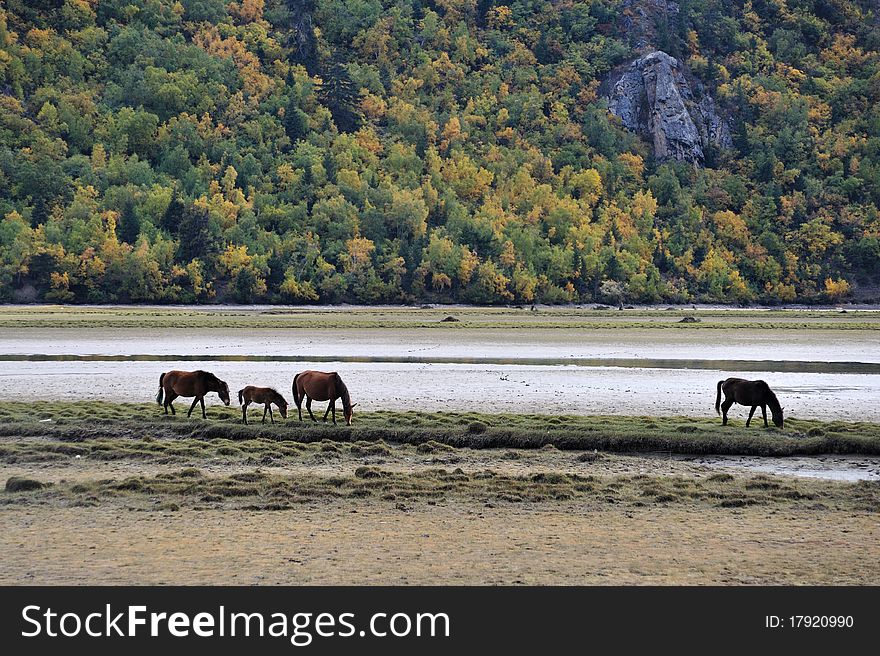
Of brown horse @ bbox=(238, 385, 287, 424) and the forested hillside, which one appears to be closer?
brown horse @ bbox=(238, 385, 287, 424)

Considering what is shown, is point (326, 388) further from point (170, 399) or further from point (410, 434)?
point (170, 399)

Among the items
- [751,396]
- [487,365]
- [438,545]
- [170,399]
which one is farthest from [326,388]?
[487,365]

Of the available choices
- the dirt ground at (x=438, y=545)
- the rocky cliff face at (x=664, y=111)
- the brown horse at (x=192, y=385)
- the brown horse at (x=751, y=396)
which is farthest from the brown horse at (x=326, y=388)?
the rocky cliff face at (x=664, y=111)

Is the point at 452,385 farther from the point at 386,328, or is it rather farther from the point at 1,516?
the point at 386,328

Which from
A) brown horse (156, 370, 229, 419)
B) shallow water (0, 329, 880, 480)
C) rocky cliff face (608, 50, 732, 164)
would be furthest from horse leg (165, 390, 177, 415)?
rocky cliff face (608, 50, 732, 164)

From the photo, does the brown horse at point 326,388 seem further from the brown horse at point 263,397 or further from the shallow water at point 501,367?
the shallow water at point 501,367

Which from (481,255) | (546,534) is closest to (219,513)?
(546,534)

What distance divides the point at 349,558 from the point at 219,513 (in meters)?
2.91

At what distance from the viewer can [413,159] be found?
6280 inches

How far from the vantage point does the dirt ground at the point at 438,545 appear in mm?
11000

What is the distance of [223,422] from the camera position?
21.3 m

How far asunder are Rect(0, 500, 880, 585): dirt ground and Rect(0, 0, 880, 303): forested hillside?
11012 centimetres

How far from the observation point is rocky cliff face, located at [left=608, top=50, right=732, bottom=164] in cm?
17500

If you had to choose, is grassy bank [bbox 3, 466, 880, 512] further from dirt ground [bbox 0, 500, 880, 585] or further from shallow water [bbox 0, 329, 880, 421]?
shallow water [bbox 0, 329, 880, 421]
